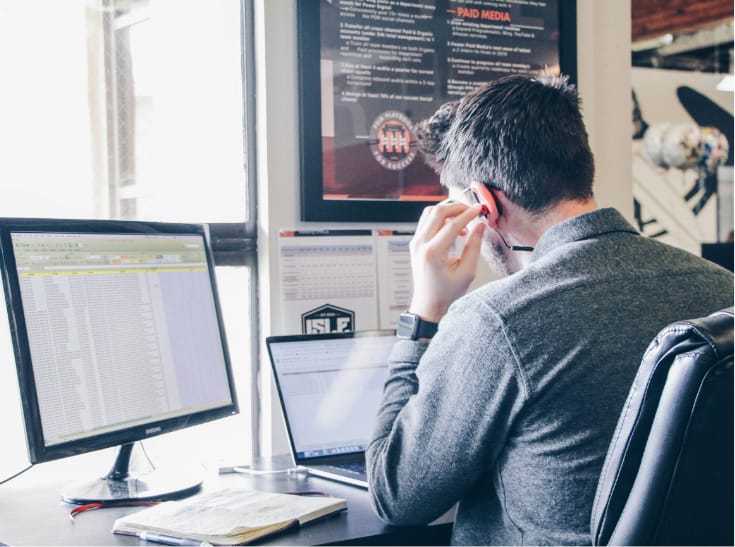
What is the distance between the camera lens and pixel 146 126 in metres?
1.90

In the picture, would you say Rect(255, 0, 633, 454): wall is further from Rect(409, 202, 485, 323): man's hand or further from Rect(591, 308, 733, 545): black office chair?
Rect(591, 308, 733, 545): black office chair

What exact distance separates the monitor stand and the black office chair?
0.84 m

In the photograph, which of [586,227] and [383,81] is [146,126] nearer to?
[383,81]

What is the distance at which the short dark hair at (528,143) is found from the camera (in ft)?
4.31

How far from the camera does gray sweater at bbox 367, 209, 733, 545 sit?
3.55 feet

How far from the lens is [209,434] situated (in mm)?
1971

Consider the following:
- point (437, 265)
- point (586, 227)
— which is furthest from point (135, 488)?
point (586, 227)

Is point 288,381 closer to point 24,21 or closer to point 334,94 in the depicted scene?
point 334,94

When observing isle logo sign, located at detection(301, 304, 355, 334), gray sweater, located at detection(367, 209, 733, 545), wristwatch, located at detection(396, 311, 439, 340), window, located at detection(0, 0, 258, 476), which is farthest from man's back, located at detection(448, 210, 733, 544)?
window, located at detection(0, 0, 258, 476)

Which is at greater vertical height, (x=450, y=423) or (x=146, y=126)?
(x=146, y=126)

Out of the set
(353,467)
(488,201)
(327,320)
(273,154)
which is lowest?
(353,467)

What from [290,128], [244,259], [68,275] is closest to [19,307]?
[68,275]

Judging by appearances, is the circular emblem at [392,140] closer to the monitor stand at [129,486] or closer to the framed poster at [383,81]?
the framed poster at [383,81]

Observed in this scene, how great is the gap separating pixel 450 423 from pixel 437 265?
16.7 inches
